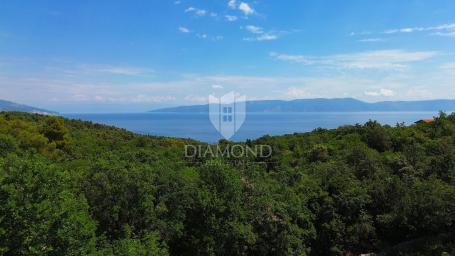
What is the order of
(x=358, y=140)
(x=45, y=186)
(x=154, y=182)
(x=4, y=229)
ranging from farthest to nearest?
(x=358, y=140) → (x=154, y=182) → (x=45, y=186) → (x=4, y=229)

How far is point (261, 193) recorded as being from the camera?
16.2 meters

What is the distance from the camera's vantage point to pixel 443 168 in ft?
68.9

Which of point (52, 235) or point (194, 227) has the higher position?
point (52, 235)

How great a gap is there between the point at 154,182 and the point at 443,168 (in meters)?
15.7

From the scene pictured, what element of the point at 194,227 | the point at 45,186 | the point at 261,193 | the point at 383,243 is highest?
the point at 45,186

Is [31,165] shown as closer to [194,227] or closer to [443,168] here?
[194,227]

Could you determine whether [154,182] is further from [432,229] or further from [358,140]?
[358,140]

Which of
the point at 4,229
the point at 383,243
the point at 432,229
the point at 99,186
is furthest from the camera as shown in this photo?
the point at 383,243

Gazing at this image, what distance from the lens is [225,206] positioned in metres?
14.6

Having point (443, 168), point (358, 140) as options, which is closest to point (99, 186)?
point (443, 168)

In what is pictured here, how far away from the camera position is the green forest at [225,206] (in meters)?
9.84

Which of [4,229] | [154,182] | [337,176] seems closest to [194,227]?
[154,182]

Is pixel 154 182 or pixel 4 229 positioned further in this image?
pixel 154 182

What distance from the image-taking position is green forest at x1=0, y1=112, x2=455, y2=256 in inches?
387
